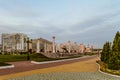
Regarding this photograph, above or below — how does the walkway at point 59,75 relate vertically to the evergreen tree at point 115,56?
below

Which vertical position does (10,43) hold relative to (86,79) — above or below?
above

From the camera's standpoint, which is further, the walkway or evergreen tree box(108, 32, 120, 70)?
evergreen tree box(108, 32, 120, 70)

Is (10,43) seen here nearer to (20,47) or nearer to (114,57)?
(20,47)

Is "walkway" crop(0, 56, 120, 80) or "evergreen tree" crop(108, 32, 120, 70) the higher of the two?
"evergreen tree" crop(108, 32, 120, 70)

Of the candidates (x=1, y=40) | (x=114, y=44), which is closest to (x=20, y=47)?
(x=1, y=40)

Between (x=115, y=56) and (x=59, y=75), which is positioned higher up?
(x=115, y=56)

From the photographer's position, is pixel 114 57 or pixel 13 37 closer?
pixel 114 57

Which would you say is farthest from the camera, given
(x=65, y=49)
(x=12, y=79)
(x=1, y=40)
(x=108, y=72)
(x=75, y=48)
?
(x=1, y=40)

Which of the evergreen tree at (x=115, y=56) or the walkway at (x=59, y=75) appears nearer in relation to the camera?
the walkway at (x=59, y=75)

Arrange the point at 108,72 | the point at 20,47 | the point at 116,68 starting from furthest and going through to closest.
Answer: the point at 20,47 < the point at 116,68 < the point at 108,72

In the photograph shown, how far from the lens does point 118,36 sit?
20.5 meters

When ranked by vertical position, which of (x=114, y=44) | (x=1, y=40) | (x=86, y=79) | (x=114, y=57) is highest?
(x=1, y=40)

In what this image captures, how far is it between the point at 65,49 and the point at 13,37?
45.5 metres

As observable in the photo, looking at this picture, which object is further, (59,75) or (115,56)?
(115,56)
